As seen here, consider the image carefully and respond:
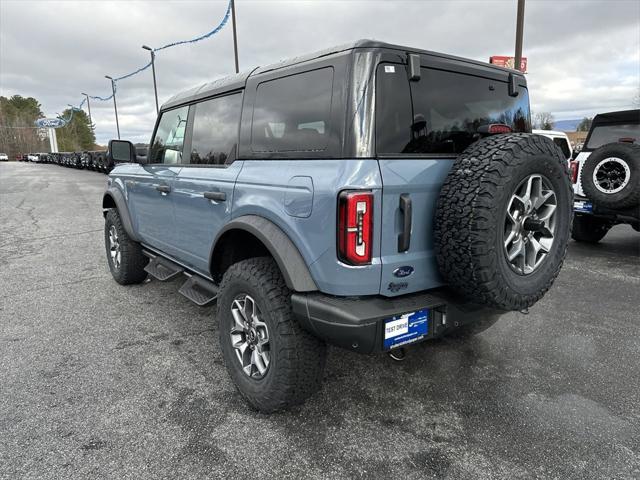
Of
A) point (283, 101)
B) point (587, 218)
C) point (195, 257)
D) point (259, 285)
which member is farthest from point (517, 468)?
point (587, 218)

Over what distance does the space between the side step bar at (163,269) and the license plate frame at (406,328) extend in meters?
2.22

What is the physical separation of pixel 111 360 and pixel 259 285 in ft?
4.99

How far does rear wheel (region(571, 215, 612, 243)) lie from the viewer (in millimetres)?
6672

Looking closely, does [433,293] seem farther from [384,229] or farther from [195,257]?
[195,257]

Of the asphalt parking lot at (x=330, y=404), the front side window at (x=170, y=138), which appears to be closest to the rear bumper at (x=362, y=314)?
the asphalt parking lot at (x=330, y=404)

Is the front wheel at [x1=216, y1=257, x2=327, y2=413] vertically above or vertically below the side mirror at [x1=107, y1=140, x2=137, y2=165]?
below

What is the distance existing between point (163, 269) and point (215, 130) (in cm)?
154

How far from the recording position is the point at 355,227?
79.4 inches

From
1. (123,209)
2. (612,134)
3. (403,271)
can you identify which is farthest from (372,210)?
(612,134)

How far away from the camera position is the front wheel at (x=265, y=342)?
229 cm

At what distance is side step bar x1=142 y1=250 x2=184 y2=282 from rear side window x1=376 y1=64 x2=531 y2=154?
2.34m

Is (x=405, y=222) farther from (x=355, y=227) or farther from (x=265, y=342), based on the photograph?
(x=265, y=342)

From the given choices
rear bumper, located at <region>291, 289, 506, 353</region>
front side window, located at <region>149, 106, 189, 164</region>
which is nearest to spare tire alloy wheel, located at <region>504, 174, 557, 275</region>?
rear bumper, located at <region>291, 289, 506, 353</region>

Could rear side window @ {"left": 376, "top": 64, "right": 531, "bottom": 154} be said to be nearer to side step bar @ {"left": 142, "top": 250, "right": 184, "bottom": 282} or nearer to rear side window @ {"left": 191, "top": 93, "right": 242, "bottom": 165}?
rear side window @ {"left": 191, "top": 93, "right": 242, "bottom": 165}
